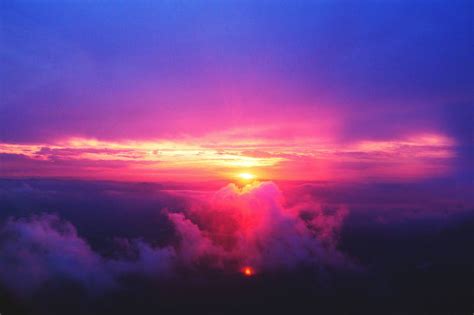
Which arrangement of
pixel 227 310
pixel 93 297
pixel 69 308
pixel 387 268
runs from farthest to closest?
pixel 93 297 → pixel 387 268 → pixel 69 308 → pixel 227 310

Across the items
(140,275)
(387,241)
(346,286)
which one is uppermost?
(387,241)

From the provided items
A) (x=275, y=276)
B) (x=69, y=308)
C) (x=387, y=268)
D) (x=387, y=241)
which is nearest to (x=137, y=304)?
(x=69, y=308)

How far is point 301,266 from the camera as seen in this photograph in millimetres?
76875

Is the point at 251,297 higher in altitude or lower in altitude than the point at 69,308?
higher

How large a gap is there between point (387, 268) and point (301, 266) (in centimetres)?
1683

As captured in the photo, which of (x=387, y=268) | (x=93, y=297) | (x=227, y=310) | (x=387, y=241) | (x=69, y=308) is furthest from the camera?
(x=387, y=241)

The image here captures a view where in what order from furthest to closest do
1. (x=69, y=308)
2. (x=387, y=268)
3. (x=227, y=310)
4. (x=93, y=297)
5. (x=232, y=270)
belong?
(x=93, y=297)
(x=387, y=268)
(x=232, y=270)
(x=69, y=308)
(x=227, y=310)

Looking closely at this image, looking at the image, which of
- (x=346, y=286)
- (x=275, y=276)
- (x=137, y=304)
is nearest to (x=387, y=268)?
(x=346, y=286)

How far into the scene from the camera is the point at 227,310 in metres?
49.0

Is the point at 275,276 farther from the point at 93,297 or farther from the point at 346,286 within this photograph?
the point at 93,297

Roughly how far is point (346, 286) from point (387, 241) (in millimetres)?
16734

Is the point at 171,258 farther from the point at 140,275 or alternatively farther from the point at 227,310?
the point at 227,310

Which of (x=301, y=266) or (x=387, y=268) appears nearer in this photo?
(x=387, y=268)

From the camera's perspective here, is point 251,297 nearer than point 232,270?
Yes
